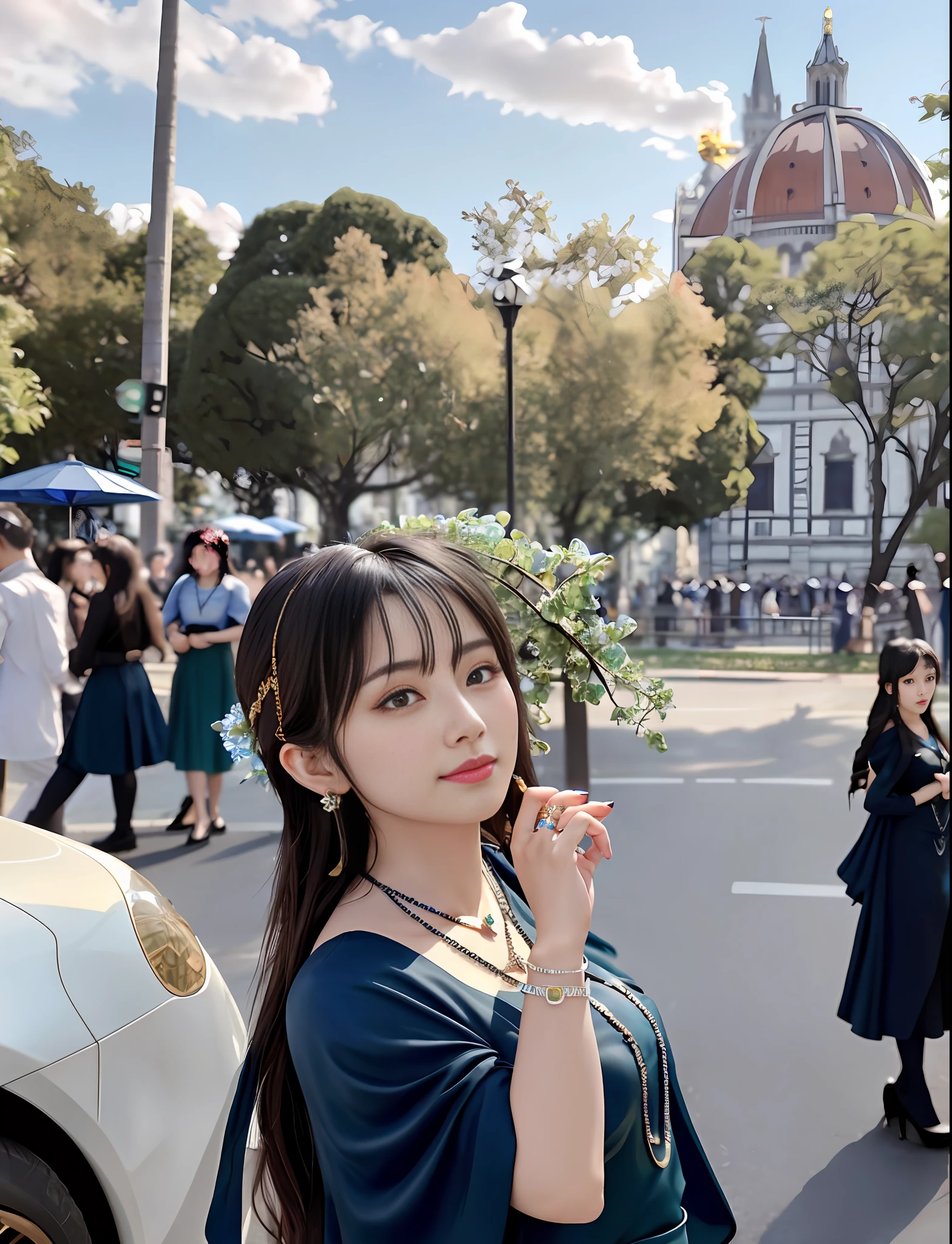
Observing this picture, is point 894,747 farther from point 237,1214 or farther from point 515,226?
point 515,226

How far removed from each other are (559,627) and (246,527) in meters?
13.1

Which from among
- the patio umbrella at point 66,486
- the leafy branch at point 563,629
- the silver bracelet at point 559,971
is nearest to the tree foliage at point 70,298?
the patio umbrella at point 66,486

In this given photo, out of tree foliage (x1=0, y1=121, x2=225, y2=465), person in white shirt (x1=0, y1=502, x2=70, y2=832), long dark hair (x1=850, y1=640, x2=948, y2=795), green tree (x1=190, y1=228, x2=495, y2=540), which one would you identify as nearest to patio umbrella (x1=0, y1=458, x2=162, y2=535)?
person in white shirt (x1=0, y1=502, x2=70, y2=832)

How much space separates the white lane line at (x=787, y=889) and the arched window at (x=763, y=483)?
7.02 m

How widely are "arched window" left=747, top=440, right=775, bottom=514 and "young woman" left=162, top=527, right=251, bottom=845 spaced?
7805mm

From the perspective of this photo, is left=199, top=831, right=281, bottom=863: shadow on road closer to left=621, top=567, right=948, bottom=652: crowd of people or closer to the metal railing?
left=621, top=567, right=948, bottom=652: crowd of people

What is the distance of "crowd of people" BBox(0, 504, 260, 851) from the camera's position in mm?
5266

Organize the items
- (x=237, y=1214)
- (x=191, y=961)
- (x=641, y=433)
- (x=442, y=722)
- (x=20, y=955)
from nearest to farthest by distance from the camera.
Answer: (x=442, y=722), (x=237, y=1214), (x=20, y=955), (x=191, y=961), (x=641, y=433)

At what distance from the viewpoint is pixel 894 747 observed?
3135 millimetres

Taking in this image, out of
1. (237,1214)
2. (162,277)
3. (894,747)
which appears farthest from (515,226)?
(237,1214)

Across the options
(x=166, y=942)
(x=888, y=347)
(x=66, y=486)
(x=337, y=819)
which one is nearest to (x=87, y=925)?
(x=166, y=942)

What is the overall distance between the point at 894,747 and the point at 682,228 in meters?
9.87

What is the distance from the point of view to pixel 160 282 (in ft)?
32.2

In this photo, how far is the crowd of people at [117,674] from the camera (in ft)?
17.3
